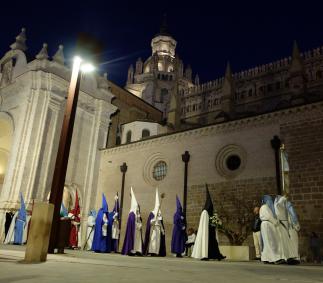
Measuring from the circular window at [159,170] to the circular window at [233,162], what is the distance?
3.87 m

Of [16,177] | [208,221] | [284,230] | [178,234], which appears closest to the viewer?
[284,230]

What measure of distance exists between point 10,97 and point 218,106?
2339 cm

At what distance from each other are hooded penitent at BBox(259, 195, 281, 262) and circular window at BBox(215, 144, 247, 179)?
7.23 metres

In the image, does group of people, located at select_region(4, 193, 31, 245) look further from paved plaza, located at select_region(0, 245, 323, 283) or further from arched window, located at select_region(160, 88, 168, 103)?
arched window, located at select_region(160, 88, 168, 103)

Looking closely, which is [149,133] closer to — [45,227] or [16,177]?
[16,177]

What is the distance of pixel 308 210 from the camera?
1309 cm

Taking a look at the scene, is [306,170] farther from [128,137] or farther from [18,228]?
[128,137]

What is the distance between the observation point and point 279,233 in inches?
332

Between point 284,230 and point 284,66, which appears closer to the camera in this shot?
point 284,230

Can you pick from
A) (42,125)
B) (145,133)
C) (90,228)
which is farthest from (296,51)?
(90,228)

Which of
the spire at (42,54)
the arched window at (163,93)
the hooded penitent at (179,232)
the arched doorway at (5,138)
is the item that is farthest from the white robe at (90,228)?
the arched window at (163,93)

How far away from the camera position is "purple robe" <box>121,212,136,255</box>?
478 inches

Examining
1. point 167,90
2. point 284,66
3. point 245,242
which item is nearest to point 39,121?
point 245,242

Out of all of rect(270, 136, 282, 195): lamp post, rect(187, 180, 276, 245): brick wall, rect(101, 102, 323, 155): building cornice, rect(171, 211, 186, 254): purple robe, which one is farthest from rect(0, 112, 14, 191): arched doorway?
rect(270, 136, 282, 195): lamp post
